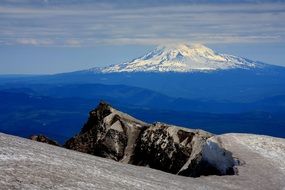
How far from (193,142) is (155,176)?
16.1 meters

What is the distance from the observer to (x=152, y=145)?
54.3 meters

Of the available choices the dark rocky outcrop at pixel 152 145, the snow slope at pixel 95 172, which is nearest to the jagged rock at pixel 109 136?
the dark rocky outcrop at pixel 152 145

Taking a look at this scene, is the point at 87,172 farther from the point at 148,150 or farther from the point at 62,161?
the point at 148,150

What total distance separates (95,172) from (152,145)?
24637 mm

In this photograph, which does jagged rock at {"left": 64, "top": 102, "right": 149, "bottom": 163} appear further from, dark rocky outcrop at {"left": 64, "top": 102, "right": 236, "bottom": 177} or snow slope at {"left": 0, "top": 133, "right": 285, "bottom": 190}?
snow slope at {"left": 0, "top": 133, "right": 285, "bottom": 190}

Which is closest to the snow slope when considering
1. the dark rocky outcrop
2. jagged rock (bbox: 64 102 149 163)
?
the dark rocky outcrop

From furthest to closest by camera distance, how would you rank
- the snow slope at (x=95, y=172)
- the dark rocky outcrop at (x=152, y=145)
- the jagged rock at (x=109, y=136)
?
the jagged rock at (x=109, y=136)
the dark rocky outcrop at (x=152, y=145)
the snow slope at (x=95, y=172)

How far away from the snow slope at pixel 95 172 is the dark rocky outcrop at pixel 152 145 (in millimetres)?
2881

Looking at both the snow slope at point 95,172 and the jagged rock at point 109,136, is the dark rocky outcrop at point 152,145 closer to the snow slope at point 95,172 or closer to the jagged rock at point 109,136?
the jagged rock at point 109,136

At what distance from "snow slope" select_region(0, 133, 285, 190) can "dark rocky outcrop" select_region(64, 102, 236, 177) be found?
9.45 ft

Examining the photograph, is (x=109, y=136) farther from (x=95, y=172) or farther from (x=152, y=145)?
(x=95, y=172)

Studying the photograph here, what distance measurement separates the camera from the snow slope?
24.2 metres

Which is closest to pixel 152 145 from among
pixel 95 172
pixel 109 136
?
pixel 109 136

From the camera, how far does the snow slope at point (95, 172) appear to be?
24.2 meters
